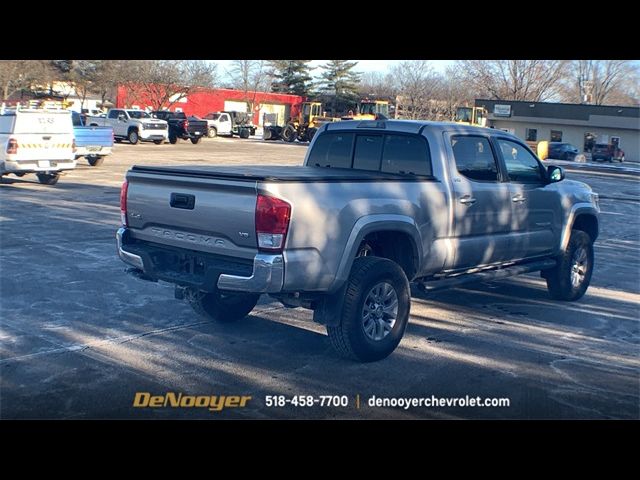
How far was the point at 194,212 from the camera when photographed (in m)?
6.07

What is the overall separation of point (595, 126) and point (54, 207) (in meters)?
56.7

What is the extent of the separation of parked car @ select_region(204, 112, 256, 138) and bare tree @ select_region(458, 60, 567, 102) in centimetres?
2211

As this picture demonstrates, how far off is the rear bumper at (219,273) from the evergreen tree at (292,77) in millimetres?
66411

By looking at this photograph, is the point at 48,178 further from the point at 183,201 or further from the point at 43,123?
the point at 183,201

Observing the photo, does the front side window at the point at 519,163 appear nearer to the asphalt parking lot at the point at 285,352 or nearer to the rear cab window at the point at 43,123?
the asphalt parking lot at the point at 285,352

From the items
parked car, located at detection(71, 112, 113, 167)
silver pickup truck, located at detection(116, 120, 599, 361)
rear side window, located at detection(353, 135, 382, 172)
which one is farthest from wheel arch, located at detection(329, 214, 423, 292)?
parked car, located at detection(71, 112, 113, 167)

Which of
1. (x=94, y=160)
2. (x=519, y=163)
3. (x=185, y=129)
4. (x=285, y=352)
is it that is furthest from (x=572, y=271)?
(x=185, y=129)

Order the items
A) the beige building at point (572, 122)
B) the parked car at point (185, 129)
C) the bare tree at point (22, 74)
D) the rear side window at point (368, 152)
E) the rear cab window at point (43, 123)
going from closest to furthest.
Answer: the rear side window at point (368, 152) < the rear cab window at point (43, 123) < the bare tree at point (22, 74) < the parked car at point (185, 129) < the beige building at point (572, 122)

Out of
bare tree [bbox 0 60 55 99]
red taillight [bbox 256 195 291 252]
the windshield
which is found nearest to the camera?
red taillight [bbox 256 195 291 252]

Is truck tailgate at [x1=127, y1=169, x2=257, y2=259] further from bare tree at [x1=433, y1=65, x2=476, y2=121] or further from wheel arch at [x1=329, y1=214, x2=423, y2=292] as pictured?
bare tree at [x1=433, y1=65, x2=476, y2=121]

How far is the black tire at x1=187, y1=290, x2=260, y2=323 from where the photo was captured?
736 cm

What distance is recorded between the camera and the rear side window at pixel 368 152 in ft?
25.1

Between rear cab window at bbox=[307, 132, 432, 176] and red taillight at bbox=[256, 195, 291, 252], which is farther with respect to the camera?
rear cab window at bbox=[307, 132, 432, 176]

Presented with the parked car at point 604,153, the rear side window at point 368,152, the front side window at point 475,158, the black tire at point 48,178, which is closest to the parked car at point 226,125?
the parked car at point 604,153
